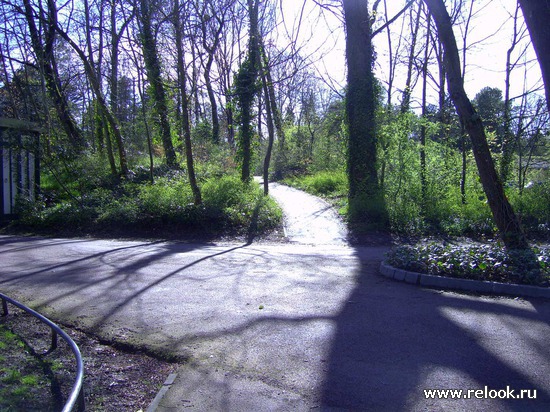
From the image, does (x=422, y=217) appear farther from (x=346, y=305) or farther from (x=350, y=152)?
(x=346, y=305)

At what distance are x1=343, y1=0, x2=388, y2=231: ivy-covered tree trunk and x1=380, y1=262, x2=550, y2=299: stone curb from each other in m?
6.88

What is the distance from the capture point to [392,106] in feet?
53.3

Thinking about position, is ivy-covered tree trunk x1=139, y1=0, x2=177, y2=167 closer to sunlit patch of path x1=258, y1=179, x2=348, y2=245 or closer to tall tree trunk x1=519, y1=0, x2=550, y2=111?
sunlit patch of path x1=258, y1=179, x2=348, y2=245

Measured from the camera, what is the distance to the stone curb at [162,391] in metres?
3.52

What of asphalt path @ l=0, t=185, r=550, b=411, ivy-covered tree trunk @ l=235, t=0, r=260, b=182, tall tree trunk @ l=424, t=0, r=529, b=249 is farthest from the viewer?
ivy-covered tree trunk @ l=235, t=0, r=260, b=182

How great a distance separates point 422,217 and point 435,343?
29.5 feet

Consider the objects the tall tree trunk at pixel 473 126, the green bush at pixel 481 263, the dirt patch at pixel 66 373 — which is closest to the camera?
the dirt patch at pixel 66 373

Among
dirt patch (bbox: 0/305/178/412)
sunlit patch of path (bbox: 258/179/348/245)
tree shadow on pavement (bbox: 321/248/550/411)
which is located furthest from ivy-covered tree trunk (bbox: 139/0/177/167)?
tree shadow on pavement (bbox: 321/248/550/411)

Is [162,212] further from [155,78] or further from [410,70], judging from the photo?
[410,70]

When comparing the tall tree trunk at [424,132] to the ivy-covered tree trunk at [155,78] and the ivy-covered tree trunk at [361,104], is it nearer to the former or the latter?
the ivy-covered tree trunk at [361,104]

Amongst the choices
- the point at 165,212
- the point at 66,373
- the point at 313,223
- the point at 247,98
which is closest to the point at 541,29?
the point at 66,373

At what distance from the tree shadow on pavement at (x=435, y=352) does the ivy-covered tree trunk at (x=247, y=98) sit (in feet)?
43.8

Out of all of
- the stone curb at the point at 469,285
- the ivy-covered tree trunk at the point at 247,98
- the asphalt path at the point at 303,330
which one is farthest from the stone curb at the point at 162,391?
the ivy-covered tree trunk at the point at 247,98

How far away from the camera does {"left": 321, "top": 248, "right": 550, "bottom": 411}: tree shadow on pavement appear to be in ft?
11.6
